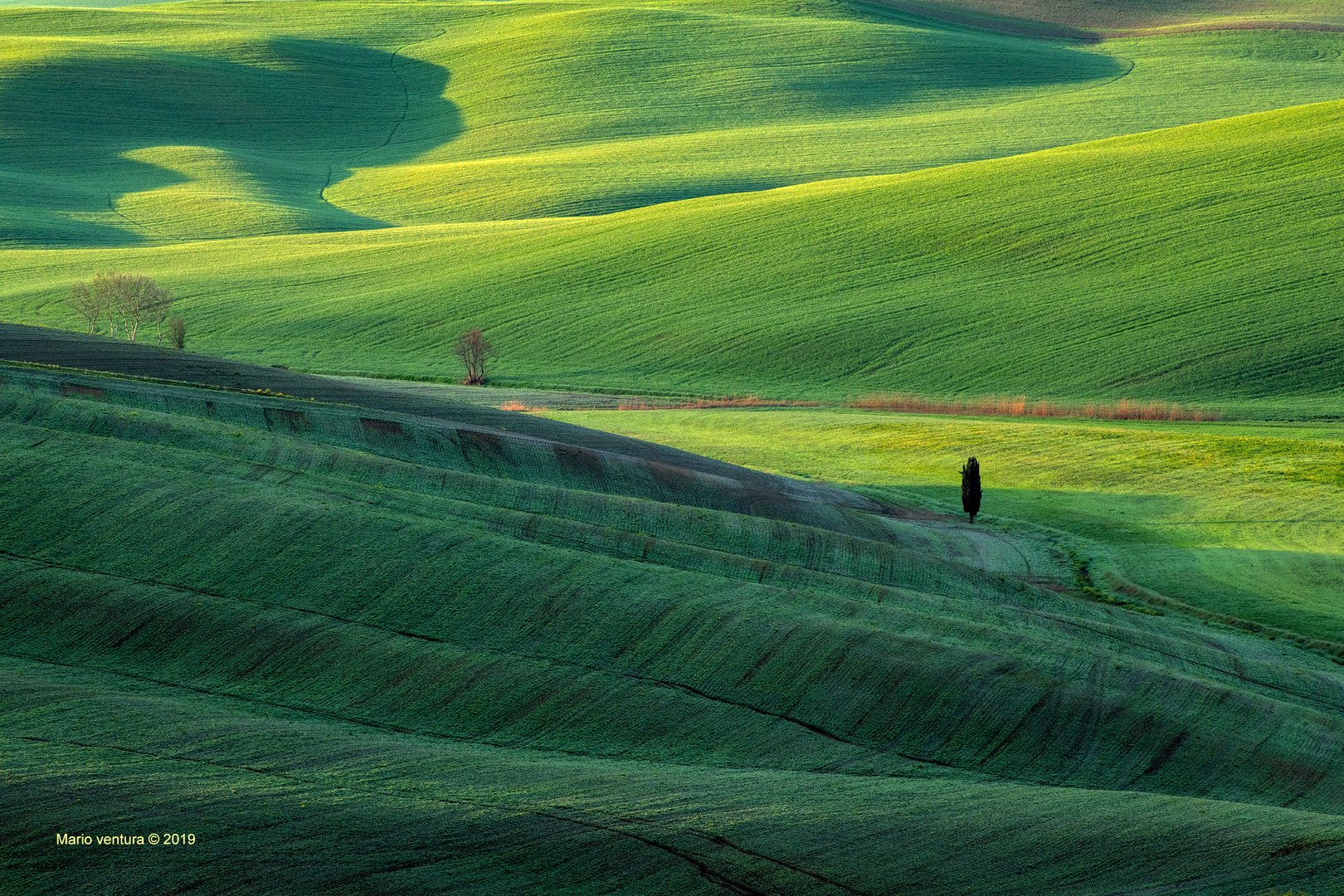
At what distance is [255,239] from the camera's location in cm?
7112

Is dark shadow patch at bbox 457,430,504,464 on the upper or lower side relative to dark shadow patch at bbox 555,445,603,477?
upper

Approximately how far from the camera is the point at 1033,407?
38.3 metres

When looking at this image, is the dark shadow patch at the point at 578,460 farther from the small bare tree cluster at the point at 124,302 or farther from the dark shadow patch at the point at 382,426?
the small bare tree cluster at the point at 124,302

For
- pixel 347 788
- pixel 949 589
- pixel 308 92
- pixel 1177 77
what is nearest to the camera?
pixel 347 788

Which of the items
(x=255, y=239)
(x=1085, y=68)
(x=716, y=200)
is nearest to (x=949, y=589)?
(x=716, y=200)

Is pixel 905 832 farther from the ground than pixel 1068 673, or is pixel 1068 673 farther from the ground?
pixel 905 832

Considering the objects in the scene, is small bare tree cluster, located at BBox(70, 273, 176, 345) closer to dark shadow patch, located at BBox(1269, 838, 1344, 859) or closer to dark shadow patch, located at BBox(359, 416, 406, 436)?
dark shadow patch, located at BBox(359, 416, 406, 436)

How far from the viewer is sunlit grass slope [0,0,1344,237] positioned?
81250 mm

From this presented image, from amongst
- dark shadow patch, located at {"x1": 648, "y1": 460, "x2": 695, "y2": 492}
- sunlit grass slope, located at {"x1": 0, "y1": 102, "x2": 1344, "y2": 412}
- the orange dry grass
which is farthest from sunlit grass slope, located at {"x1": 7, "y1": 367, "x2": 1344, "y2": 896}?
sunlit grass slope, located at {"x1": 0, "y1": 102, "x2": 1344, "y2": 412}

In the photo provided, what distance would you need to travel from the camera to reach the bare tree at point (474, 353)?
44844 millimetres

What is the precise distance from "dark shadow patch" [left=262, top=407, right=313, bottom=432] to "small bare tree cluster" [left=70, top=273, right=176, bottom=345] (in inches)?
1251

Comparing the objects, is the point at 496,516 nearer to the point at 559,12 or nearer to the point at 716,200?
the point at 716,200

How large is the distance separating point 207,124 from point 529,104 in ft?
87.9

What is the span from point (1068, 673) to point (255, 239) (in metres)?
66.8
